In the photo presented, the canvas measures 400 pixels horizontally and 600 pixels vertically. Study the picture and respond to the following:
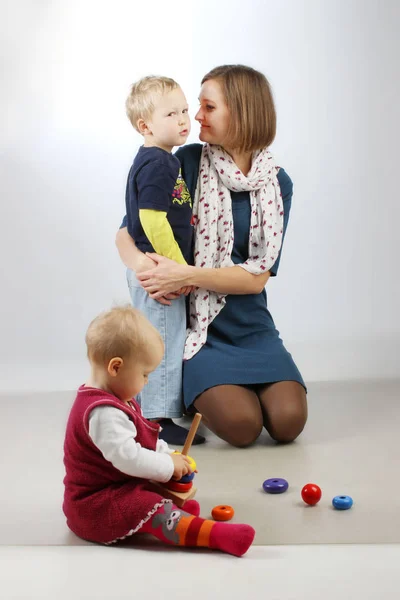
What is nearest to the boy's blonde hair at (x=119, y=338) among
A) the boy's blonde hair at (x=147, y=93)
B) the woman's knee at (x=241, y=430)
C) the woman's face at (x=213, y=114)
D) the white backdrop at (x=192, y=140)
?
the woman's knee at (x=241, y=430)

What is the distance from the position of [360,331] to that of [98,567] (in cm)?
221

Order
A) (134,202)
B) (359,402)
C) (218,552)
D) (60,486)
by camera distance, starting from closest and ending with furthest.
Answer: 1. (218,552)
2. (60,486)
3. (134,202)
4. (359,402)

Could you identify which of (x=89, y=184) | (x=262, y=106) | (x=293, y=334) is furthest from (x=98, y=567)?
(x=89, y=184)

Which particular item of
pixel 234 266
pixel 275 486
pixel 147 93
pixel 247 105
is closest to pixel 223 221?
pixel 234 266

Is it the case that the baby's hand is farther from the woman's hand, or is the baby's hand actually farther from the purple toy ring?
the woman's hand

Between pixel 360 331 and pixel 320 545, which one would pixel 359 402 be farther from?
pixel 320 545

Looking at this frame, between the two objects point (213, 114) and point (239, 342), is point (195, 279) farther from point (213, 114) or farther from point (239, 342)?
point (213, 114)

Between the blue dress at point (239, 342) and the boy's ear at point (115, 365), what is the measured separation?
0.85 meters

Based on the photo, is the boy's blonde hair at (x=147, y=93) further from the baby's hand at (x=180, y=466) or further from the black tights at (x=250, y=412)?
the baby's hand at (x=180, y=466)

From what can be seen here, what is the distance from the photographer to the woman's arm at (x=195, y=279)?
3.09 meters

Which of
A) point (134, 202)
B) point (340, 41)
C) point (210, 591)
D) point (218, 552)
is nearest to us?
point (210, 591)

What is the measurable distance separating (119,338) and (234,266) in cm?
100

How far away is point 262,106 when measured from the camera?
3186 mm

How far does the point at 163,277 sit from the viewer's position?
3088mm
